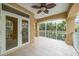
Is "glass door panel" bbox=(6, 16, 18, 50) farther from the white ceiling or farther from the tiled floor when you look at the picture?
the white ceiling

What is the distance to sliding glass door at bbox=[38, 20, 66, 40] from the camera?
141 inches

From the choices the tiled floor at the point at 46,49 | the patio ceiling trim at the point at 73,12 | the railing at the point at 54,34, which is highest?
the patio ceiling trim at the point at 73,12

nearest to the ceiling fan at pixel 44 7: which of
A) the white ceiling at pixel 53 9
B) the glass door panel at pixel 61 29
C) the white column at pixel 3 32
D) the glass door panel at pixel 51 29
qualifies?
the white ceiling at pixel 53 9

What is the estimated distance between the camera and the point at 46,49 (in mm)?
3625

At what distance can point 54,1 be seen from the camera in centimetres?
327

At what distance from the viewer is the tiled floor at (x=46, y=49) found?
352 cm

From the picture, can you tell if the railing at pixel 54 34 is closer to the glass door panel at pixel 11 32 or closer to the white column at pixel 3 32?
the glass door panel at pixel 11 32

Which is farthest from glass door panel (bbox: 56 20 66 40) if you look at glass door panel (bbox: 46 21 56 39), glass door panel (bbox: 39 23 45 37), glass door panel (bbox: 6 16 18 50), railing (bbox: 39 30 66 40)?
glass door panel (bbox: 6 16 18 50)

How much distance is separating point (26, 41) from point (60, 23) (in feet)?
3.63

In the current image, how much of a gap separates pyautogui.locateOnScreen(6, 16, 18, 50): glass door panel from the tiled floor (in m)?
0.26

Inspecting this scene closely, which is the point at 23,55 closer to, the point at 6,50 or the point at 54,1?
the point at 6,50

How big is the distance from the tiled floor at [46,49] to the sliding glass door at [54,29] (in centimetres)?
15

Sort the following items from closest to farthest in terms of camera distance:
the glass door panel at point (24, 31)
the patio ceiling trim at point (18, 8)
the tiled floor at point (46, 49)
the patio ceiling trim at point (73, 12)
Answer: the patio ceiling trim at point (18, 8), the tiled floor at point (46, 49), the patio ceiling trim at point (73, 12), the glass door panel at point (24, 31)

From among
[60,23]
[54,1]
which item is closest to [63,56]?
[60,23]
